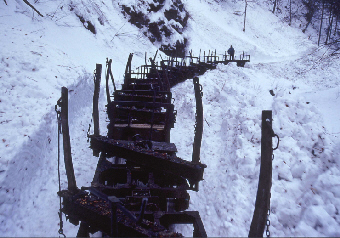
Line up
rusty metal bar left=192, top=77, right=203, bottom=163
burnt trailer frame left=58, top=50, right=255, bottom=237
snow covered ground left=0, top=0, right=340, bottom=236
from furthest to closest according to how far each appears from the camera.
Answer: rusty metal bar left=192, top=77, right=203, bottom=163 < snow covered ground left=0, top=0, right=340, bottom=236 < burnt trailer frame left=58, top=50, right=255, bottom=237

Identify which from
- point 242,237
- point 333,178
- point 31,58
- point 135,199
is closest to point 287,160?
point 333,178

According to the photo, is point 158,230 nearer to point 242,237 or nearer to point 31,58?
point 242,237

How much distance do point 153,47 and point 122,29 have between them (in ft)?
12.0

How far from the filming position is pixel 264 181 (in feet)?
9.52

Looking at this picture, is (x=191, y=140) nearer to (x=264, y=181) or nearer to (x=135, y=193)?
(x=135, y=193)

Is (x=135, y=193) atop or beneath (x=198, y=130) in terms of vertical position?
beneath

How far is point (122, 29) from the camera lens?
21281 millimetres

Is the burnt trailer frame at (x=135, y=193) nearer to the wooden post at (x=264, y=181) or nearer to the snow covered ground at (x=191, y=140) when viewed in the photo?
the wooden post at (x=264, y=181)

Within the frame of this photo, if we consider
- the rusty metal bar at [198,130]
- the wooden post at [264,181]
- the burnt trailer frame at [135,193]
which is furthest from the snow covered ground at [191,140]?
the wooden post at [264,181]

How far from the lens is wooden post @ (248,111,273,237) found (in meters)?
2.85

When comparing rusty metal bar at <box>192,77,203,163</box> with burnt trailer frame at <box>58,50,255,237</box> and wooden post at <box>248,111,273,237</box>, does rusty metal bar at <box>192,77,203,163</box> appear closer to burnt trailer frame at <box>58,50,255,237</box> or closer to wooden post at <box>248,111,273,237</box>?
burnt trailer frame at <box>58,50,255,237</box>

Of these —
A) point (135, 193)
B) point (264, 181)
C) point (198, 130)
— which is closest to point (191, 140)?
point (198, 130)

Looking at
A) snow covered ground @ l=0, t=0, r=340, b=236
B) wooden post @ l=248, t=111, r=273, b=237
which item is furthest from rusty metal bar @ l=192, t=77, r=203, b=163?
wooden post @ l=248, t=111, r=273, b=237

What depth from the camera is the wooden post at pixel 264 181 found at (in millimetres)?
2852
